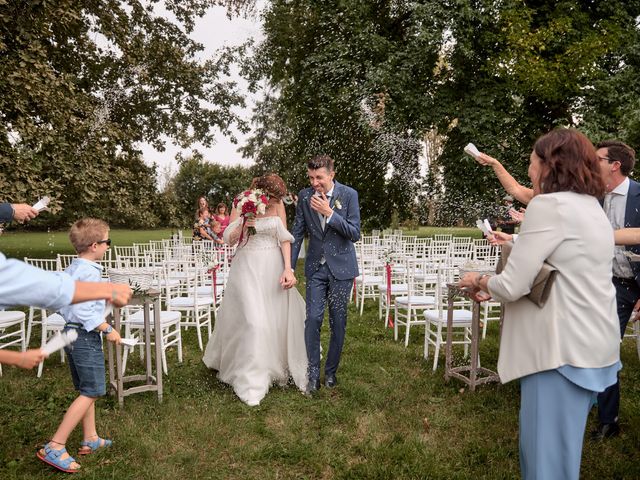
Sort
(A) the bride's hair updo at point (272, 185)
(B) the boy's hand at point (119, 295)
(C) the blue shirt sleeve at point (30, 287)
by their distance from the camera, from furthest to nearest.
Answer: (A) the bride's hair updo at point (272, 185)
(B) the boy's hand at point (119, 295)
(C) the blue shirt sleeve at point (30, 287)

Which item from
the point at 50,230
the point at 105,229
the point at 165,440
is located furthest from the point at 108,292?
the point at 50,230

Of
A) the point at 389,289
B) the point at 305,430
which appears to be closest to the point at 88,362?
the point at 305,430

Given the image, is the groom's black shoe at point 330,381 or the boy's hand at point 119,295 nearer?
the boy's hand at point 119,295

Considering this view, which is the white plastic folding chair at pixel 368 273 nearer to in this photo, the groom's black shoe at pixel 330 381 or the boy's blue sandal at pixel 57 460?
the groom's black shoe at pixel 330 381

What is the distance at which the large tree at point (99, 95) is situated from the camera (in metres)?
9.52

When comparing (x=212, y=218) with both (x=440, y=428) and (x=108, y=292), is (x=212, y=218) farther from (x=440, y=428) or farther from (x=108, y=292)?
(x=108, y=292)

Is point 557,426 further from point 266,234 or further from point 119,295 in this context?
point 266,234

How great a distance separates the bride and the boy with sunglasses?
1.51 m

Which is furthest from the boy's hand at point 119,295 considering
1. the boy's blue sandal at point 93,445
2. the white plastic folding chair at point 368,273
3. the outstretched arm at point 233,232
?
the white plastic folding chair at point 368,273

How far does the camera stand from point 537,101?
14.3m

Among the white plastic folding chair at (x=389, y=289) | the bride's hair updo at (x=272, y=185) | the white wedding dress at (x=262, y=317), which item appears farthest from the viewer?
the white plastic folding chair at (x=389, y=289)

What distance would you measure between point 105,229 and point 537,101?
13.5 m

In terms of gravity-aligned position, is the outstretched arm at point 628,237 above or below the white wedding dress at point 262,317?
above

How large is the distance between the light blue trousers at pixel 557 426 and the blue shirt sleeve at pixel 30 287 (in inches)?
73.3
